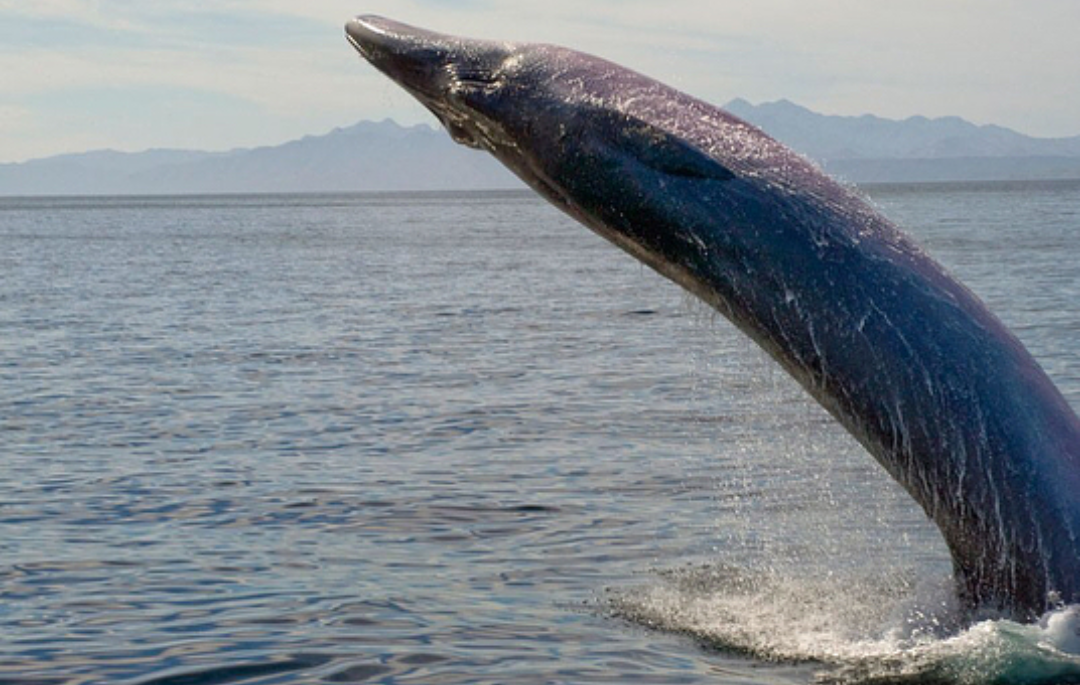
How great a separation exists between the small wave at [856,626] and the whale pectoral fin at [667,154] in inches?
113

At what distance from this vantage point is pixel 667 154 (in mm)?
9289

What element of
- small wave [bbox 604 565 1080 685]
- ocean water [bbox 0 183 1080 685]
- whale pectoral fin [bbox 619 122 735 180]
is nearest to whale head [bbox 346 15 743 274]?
whale pectoral fin [bbox 619 122 735 180]

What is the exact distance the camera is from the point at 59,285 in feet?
179

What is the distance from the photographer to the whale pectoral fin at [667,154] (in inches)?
365

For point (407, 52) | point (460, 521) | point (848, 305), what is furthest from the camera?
point (460, 521)

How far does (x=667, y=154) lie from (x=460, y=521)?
6.35 metres

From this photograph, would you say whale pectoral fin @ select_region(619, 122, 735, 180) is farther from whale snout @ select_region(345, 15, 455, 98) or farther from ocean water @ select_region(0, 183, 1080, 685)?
whale snout @ select_region(345, 15, 455, 98)

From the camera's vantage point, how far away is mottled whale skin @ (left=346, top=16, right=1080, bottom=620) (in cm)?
898

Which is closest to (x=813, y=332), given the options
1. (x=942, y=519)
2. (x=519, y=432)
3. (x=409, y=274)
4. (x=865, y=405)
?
(x=865, y=405)

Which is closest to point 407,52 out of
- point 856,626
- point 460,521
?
point 856,626

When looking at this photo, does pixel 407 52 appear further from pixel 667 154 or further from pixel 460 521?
pixel 460 521

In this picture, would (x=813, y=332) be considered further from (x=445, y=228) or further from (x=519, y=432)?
(x=445, y=228)

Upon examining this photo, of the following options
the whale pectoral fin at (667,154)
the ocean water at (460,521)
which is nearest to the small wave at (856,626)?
the ocean water at (460,521)

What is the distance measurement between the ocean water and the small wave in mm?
25
